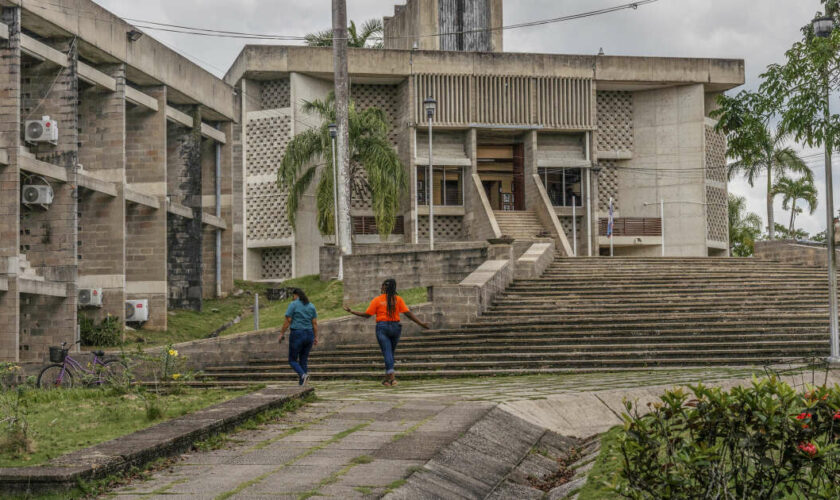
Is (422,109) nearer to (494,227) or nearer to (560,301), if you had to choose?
(494,227)

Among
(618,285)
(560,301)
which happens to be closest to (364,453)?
(560,301)

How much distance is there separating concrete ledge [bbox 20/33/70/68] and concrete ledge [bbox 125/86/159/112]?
10.5 ft

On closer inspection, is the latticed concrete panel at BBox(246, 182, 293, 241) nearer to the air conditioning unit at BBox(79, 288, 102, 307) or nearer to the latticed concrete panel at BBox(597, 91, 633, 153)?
the air conditioning unit at BBox(79, 288, 102, 307)

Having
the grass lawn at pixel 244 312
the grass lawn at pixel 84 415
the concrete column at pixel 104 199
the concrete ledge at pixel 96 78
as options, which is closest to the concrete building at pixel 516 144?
the grass lawn at pixel 244 312

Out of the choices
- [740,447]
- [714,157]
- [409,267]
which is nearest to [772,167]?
[714,157]

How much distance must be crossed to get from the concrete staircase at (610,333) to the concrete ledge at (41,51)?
366 inches

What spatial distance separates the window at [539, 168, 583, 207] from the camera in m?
39.0

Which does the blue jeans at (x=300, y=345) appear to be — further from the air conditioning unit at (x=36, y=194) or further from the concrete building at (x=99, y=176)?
the air conditioning unit at (x=36, y=194)

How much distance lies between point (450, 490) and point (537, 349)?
976cm

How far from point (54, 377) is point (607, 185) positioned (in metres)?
27.2

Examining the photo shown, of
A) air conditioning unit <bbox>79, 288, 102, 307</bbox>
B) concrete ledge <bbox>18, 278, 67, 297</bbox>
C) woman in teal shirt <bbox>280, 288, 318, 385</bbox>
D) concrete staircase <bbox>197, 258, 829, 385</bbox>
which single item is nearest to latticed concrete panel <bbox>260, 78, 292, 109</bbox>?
air conditioning unit <bbox>79, 288, 102, 307</bbox>

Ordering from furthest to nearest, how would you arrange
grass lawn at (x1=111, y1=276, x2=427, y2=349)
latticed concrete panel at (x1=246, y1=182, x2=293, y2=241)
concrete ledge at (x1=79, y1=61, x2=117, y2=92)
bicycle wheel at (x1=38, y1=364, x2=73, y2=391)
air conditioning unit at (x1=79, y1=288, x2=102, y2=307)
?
1. latticed concrete panel at (x1=246, y1=182, x2=293, y2=241)
2. grass lawn at (x1=111, y1=276, x2=427, y2=349)
3. air conditioning unit at (x1=79, y1=288, x2=102, y2=307)
4. concrete ledge at (x1=79, y1=61, x2=117, y2=92)
5. bicycle wheel at (x1=38, y1=364, x2=73, y2=391)

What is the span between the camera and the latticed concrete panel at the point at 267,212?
36.1m

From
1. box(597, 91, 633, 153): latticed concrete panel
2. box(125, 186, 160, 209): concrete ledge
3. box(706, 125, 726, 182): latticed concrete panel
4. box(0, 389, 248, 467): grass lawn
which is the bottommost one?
box(0, 389, 248, 467): grass lawn
